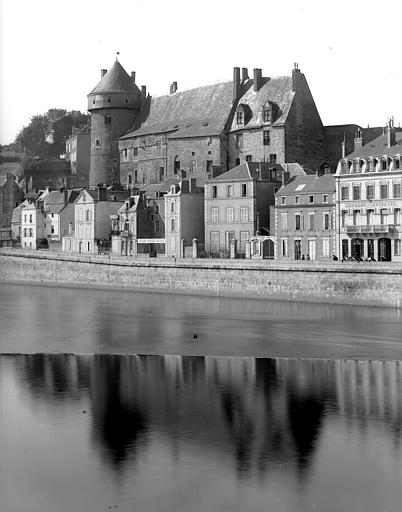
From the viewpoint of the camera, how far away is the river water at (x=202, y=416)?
59.8 feet

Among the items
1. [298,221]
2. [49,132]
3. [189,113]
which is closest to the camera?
[298,221]

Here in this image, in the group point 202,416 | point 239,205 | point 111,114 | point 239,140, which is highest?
point 111,114

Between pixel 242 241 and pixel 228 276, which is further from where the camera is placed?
pixel 242 241

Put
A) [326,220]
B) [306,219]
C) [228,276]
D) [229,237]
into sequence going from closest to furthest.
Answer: [228,276]
[326,220]
[306,219]
[229,237]

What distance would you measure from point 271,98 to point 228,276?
2015 cm

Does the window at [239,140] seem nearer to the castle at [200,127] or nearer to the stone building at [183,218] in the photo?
the castle at [200,127]

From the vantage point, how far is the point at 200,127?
72.2m

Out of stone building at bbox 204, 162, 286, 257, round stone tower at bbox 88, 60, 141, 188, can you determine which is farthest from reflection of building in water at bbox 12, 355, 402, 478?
round stone tower at bbox 88, 60, 141, 188

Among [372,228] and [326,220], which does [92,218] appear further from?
[372,228]

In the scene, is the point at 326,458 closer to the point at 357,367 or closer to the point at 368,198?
the point at 357,367

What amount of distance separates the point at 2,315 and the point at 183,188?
2199 cm

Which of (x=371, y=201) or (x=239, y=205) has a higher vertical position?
(x=239, y=205)

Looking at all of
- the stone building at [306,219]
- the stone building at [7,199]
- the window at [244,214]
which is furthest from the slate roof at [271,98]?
the stone building at [7,199]

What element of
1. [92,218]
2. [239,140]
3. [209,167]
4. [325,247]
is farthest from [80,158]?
[325,247]
